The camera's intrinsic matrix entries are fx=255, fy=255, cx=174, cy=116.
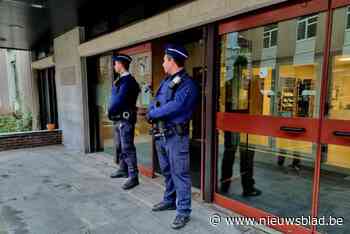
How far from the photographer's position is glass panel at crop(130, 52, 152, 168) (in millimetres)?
3531

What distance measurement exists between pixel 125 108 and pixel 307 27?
1983 mm

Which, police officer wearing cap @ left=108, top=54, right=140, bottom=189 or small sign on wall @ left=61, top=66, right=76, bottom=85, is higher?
small sign on wall @ left=61, top=66, right=76, bottom=85

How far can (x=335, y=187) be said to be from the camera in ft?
9.19

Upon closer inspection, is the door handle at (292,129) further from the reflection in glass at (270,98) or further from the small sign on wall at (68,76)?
the small sign on wall at (68,76)

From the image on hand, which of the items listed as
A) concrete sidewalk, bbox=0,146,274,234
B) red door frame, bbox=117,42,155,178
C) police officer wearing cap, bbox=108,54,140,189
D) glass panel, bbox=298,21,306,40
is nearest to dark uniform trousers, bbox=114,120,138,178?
police officer wearing cap, bbox=108,54,140,189

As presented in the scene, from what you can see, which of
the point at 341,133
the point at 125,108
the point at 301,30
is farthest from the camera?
the point at 125,108

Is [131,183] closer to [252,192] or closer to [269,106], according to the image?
[252,192]

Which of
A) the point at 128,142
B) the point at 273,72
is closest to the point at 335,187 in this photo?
the point at 273,72

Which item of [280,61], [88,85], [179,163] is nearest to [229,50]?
[280,61]

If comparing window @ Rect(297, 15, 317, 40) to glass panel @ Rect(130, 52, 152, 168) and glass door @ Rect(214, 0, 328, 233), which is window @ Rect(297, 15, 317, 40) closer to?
glass door @ Rect(214, 0, 328, 233)

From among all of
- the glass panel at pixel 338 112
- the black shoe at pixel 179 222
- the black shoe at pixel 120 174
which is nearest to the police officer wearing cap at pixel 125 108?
the black shoe at pixel 120 174

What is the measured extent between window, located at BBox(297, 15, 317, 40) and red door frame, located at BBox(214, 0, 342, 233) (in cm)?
11

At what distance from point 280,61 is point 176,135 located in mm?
1184

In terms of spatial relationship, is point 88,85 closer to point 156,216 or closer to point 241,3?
point 156,216
